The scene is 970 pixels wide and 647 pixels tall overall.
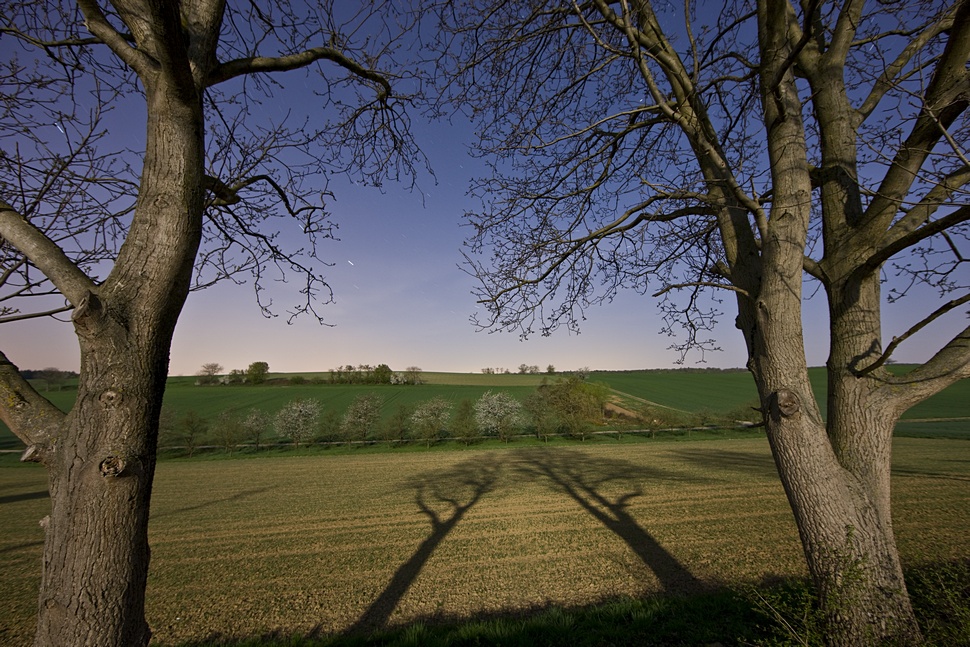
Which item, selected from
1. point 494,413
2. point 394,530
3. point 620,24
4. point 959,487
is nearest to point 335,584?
point 394,530

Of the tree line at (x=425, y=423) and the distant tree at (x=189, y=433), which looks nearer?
the distant tree at (x=189, y=433)

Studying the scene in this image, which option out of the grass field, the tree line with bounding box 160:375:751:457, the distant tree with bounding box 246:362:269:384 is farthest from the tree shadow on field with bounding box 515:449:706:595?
the distant tree with bounding box 246:362:269:384

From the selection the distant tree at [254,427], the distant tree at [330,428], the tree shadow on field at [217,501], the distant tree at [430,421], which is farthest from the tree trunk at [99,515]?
the distant tree at [254,427]

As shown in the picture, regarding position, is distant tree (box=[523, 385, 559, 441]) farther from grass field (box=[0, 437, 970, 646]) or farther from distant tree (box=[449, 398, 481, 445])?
grass field (box=[0, 437, 970, 646])

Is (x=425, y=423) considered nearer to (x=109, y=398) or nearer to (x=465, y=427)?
(x=465, y=427)

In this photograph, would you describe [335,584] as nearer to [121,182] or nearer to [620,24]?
[121,182]

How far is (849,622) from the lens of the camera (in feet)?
7.70

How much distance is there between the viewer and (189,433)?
29.4 meters

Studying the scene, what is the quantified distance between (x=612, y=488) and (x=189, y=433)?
30.6 metres

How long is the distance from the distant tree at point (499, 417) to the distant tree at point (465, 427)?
0.76m

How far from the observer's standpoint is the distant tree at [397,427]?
32.0 m

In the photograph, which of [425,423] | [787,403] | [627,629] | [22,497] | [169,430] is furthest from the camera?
[425,423]

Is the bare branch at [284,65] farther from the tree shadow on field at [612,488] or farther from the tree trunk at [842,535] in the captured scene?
the tree shadow on field at [612,488]

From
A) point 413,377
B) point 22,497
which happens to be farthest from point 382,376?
point 22,497
